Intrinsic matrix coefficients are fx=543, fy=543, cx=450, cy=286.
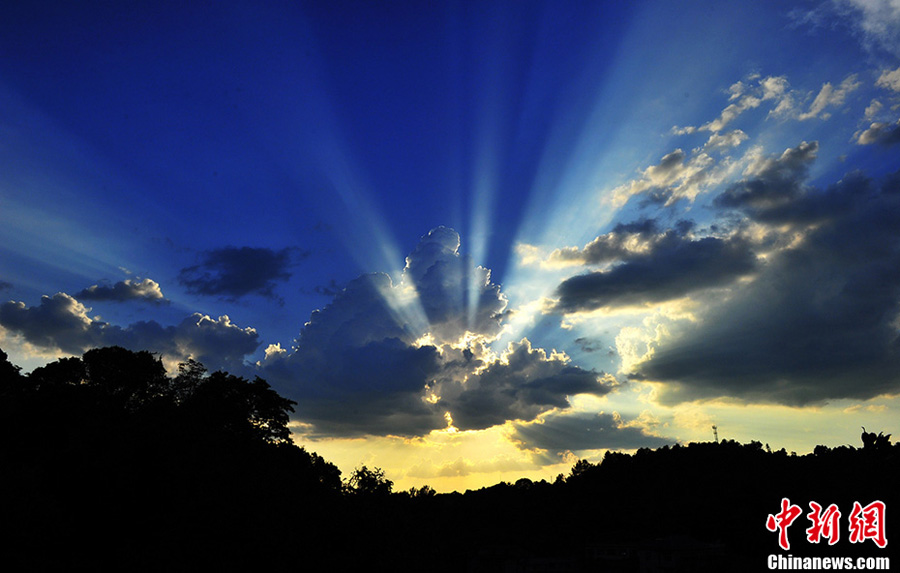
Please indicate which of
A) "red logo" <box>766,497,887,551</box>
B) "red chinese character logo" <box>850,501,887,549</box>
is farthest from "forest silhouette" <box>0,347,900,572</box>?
"red chinese character logo" <box>850,501,887,549</box>

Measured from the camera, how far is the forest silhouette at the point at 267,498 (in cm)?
→ 2494

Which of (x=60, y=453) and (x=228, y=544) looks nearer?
(x=228, y=544)

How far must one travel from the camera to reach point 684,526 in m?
95.9

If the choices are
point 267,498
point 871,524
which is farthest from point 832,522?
point 267,498

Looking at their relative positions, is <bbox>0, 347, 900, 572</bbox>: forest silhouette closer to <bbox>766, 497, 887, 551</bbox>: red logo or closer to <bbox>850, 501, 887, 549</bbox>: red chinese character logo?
<bbox>766, 497, 887, 551</bbox>: red logo

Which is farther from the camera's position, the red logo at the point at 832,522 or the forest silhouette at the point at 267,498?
the red logo at the point at 832,522

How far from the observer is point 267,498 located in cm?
2712

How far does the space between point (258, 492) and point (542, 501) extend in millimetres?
129273

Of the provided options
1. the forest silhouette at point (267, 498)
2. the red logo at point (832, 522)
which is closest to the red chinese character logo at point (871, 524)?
the red logo at point (832, 522)

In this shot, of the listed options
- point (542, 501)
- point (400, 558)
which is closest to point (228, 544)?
point (400, 558)

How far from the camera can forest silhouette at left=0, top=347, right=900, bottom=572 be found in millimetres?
24938

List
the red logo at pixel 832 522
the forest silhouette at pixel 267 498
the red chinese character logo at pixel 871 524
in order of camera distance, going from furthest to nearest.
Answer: the red chinese character logo at pixel 871 524 < the red logo at pixel 832 522 < the forest silhouette at pixel 267 498

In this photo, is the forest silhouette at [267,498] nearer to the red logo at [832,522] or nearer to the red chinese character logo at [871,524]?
the red logo at [832,522]

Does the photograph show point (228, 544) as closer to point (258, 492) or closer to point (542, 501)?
point (258, 492)
